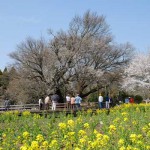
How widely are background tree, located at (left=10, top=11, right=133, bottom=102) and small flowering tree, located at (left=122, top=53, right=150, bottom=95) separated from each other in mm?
4774

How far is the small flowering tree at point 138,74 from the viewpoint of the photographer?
47.2 meters

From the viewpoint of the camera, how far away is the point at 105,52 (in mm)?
41781

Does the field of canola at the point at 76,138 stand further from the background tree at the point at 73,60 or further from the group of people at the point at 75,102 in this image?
the background tree at the point at 73,60

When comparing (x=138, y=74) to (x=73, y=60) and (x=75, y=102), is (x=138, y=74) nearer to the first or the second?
(x=73, y=60)

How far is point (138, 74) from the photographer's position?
48688mm

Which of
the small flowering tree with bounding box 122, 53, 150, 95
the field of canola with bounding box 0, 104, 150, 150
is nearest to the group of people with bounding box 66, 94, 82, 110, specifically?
the field of canola with bounding box 0, 104, 150, 150

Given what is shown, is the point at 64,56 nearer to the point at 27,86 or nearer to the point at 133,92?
the point at 27,86

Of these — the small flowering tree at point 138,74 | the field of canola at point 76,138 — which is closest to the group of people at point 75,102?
the field of canola at point 76,138

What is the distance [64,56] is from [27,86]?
5.09m

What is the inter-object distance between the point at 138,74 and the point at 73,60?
1149 centimetres

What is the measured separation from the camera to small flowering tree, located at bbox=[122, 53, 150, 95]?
1858 inches

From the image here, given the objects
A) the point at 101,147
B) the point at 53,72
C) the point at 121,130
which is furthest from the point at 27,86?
the point at 101,147

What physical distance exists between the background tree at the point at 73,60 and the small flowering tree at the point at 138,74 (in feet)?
15.7

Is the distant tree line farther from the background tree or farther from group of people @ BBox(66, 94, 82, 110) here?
group of people @ BBox(66, 94, 82, 110)
